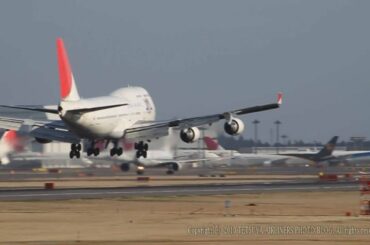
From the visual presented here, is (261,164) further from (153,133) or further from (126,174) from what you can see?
(153,133)

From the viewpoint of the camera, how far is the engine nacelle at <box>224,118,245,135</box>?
93.8 meters

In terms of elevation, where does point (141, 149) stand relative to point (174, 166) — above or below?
below

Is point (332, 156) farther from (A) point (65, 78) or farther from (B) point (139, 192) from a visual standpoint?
(B) point (139, 192)

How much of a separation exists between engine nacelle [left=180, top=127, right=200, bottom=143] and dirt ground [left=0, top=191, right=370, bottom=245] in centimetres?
2241

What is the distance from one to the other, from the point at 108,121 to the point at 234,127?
12.1m

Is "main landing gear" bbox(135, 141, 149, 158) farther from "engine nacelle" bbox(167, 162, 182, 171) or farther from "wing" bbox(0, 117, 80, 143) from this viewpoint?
"engine nacelle" bbox(167, 162, 182, 171)

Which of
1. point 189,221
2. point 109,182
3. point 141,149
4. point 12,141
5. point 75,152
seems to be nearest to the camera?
point 189,221

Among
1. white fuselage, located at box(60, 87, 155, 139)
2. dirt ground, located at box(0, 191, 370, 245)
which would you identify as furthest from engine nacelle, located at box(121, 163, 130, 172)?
dirt ground, located at box(0, 191, 370, 245)

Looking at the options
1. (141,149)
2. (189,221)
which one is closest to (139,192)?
(141,149)

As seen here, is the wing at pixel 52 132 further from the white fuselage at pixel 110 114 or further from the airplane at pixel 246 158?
the airplane at pixel 246 158

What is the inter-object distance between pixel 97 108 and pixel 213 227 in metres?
43.2

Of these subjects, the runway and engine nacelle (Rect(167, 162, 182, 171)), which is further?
engine nacelle (Rect(167, 162, 182, 171))

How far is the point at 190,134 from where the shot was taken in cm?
9550

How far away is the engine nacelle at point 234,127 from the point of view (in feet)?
308
